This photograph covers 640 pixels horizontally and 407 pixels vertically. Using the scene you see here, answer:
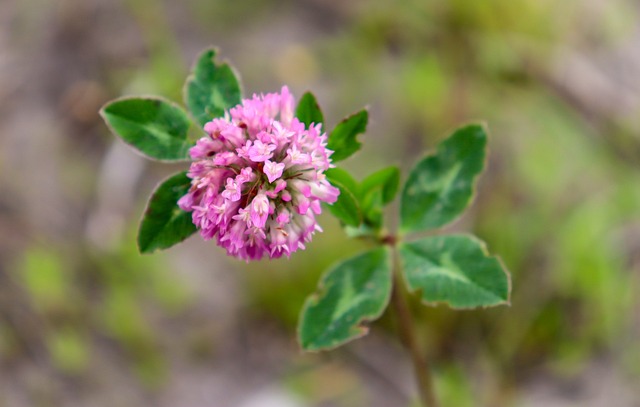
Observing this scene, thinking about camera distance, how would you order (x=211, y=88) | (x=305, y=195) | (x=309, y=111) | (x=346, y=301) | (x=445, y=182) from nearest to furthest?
(x=305, y=195)
(x=309, y=111)
(x=211, y=88)
(x=346, y=301)
(x=445, y=182)

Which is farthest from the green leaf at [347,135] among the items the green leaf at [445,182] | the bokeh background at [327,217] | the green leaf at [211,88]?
the bokeh background at [327,217]

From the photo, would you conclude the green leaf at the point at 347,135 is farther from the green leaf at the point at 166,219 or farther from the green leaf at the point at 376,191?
the green leaf at the point at 166,219

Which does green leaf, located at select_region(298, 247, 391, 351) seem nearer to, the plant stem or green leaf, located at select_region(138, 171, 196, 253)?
the plant stem

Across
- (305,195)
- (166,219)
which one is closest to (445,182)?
(305,195)

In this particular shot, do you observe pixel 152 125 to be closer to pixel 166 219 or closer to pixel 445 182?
pixel 166 219

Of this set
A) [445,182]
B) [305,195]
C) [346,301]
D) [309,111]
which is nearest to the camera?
[305,195]

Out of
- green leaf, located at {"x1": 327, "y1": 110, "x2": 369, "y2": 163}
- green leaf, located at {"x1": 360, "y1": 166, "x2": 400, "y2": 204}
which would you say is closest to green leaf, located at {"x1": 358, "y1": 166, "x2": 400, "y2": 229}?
green leaf, located at {"x1": 360, "y1": 166, "x2": 400, "y2": 204}
